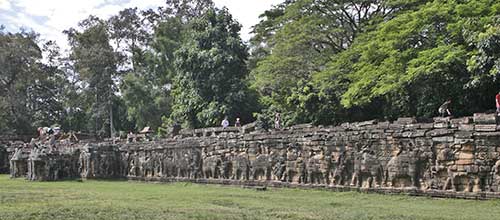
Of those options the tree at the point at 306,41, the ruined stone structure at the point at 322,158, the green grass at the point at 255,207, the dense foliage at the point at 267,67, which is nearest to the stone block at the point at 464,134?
the ruined stone structure at the point at 322,158

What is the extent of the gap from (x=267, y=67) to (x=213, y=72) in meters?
4.55

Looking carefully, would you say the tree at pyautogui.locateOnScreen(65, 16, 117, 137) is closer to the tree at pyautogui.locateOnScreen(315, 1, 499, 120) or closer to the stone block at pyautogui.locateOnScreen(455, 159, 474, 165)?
the tree at pyautogui.locateOnScreen(315, 1, 499, 120)

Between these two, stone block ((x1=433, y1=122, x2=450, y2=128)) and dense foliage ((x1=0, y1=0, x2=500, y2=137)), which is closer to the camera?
stone block ((x1=433, y1=122, x2=450, y2=128))

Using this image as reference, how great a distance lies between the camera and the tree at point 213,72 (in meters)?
31.3

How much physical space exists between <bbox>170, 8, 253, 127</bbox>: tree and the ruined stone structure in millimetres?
6140

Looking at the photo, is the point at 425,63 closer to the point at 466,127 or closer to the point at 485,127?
the point at 466,127

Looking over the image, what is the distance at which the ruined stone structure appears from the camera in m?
13.7

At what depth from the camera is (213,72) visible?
31828mm

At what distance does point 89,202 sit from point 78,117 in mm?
42301

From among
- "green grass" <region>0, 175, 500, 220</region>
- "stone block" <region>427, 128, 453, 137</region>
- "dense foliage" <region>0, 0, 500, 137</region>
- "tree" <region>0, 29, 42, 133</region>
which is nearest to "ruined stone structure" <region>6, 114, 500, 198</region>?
"stone block" <region>427, 128, 453, 137</region>

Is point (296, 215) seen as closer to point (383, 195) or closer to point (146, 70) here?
point (383, 195)

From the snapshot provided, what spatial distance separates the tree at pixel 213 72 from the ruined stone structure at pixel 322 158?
20.1 ft

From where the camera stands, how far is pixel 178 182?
2394cm

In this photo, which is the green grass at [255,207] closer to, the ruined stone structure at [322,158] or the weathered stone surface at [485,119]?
the ruined stone structure at [322,158]
